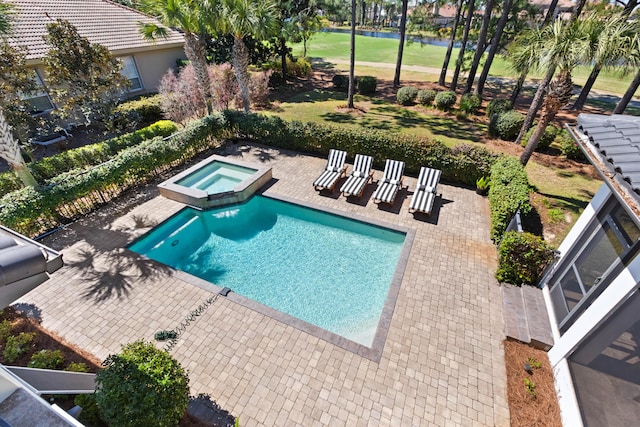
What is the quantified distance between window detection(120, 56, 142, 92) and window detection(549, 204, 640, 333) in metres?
28.2

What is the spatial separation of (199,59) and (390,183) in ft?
42.3

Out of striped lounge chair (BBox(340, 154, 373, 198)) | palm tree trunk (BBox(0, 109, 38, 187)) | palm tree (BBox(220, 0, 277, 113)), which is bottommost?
striped lounge chair (BBox(340, 154, 373, 198))

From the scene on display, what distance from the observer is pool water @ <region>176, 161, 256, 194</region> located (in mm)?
13508

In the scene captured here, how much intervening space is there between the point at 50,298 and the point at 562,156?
2245cm

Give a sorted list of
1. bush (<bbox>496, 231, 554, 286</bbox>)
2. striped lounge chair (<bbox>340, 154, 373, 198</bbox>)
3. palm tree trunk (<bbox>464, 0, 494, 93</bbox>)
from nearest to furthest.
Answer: bush (<bbox>496, 231, 554, 286</bbox>) < striped lounge chair (<bbox>340, 154, 373, 198</bbox>) < palm tree trunk (<bbox>464, 0, 494, 93</bbox>)

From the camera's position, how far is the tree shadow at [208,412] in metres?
5.87

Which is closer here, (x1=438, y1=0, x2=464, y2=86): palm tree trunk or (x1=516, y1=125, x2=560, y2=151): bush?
(x1=516, y1=125, x2=560, y2=151): bush

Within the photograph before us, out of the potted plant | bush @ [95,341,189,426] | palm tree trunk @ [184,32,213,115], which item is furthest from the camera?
palm tree trunk @ [184,32,213,115]

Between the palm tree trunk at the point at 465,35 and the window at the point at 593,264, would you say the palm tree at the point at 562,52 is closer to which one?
the window at the point at 593,264

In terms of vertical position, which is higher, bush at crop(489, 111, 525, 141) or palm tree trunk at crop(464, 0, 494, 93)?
palm tree trunk at crop(464, 0, 494, 93)

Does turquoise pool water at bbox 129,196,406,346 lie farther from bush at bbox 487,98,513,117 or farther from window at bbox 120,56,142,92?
window at bbox 120,56,142,92

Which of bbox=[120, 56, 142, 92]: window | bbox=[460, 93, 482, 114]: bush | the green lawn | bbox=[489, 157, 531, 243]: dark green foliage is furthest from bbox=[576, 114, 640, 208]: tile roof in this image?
the green lawn

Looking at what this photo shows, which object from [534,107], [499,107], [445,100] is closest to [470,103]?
[445,100]

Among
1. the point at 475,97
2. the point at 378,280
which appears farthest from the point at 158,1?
the point at 475,97
